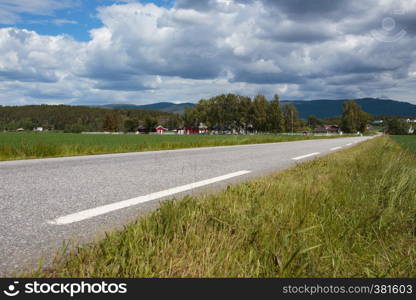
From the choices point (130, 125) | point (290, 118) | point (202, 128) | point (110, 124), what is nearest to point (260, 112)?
point (290, 118)

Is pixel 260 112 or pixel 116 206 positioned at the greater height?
pixel 260 112

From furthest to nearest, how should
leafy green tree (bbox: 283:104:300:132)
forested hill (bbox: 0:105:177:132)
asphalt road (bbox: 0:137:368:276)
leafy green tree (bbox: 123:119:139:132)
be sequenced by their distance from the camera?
leafy green tree (bbox: 123:119:139:132)
forested hill (bbox: 0:105:177:132)
leafy green tree (bbox: 283:104:300:132)
asphalt road (bbox: 0:137:368:276)

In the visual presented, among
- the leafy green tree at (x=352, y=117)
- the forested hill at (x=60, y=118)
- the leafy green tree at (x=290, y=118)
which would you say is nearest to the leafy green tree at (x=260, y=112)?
the leafy green tree at (x=290, y=118)

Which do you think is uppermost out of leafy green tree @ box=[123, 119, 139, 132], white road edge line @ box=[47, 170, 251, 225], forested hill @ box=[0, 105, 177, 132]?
forested hill @ box=[0, 105, 177, 132]

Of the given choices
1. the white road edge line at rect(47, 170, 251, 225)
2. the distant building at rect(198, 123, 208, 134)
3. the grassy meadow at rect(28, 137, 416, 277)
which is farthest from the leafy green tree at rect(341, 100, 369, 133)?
the grassy meadow at rect(28, 137, 416, 277)

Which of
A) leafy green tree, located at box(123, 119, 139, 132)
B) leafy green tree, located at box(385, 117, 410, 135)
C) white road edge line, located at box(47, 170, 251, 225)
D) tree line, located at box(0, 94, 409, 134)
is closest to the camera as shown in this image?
white road edge line, located at box(47, 170, 251, 225)

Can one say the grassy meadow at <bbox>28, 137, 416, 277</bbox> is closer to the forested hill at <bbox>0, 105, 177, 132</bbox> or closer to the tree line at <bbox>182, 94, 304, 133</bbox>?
the tree line at <bbox>182, 94, 304, 133</bbox>

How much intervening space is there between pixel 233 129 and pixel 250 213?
112 meters

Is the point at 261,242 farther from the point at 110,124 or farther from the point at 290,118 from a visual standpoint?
the point at 110,124

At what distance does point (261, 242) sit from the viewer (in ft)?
7.44

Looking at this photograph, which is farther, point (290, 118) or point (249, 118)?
point (290, 118)

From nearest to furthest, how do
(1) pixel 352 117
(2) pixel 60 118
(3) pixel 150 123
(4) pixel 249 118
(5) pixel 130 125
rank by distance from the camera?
(4) pixel 249 118
(1) pixel 352 117
(3) pixel 150 123
(5) pixel 130 125
(2) pixel 60 118

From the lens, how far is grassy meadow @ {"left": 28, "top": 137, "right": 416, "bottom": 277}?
1847 mm

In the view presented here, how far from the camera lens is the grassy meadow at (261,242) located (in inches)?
72.7
